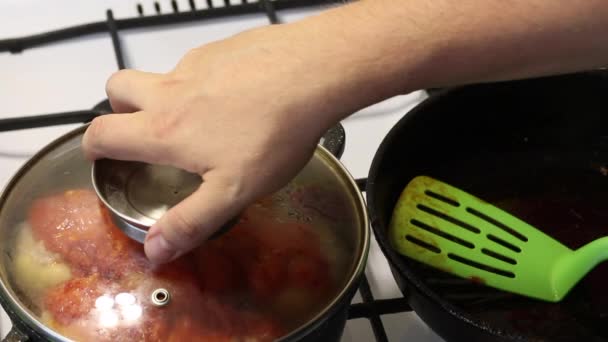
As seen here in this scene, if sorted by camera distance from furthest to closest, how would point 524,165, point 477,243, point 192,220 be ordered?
1. point 524,165
2. point 477,243
3. point 192,220

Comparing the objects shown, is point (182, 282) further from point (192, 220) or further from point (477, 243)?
point (477, 243)

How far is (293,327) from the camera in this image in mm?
448

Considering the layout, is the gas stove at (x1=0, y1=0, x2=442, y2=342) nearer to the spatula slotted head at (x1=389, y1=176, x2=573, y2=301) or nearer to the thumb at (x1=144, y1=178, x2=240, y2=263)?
the spatula slotted head at (x1=389, y1=176, x2=573, y2=301)

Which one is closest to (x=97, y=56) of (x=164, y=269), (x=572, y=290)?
(x=164, y=269)

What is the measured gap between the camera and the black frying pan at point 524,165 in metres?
0.60

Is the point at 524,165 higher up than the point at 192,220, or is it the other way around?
the point at 192,220

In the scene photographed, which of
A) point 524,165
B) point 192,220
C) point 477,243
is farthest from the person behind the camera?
point 524,165

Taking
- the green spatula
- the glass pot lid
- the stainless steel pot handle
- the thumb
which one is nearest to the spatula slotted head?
the green spatula

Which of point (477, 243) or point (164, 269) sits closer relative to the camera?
point (164, 269)

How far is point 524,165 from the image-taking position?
73 centimetres

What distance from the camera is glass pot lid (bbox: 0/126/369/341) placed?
0.45 metres

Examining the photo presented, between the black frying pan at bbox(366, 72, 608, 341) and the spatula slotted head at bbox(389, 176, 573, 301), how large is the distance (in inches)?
0.6

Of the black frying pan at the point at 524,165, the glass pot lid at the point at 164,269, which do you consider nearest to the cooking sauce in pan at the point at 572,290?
the black frying pan at the point at 524,165

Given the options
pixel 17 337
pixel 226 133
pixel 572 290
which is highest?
pixel 226 133
